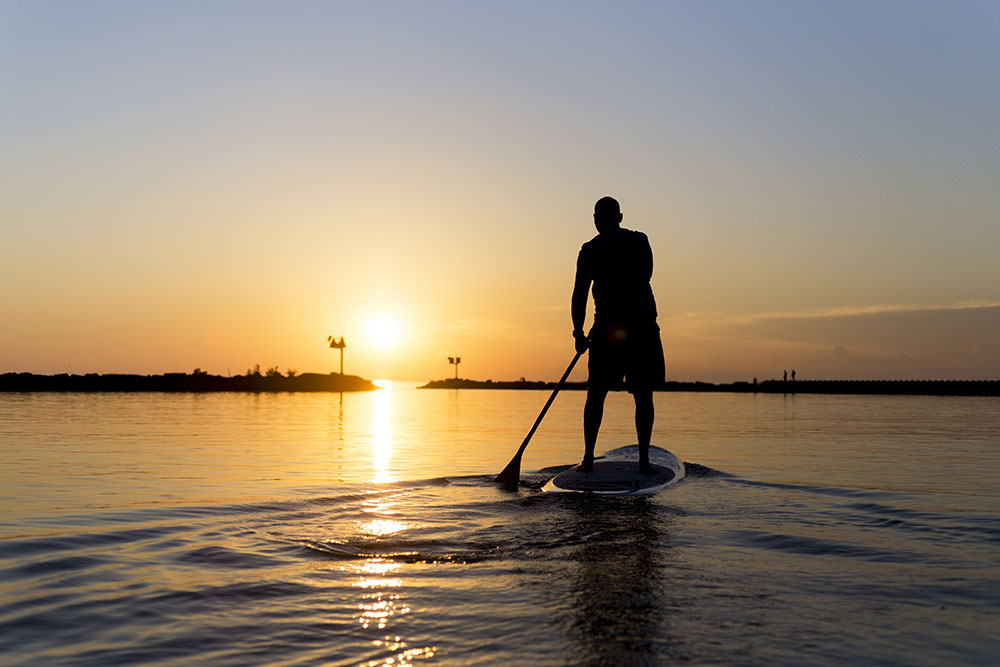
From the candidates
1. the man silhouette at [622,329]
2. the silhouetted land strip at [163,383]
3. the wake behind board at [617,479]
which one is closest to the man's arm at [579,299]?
the man silhouette at [622,329]

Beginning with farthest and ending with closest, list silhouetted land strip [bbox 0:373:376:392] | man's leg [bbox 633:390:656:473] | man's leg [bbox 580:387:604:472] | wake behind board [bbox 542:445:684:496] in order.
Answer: silhouetted land strip [bbox 0:373:376:392], man's leg [bbox 580:387:604:472], man's leg [bbox 633:390:656:473], wake behind board [bbox 542:445:684:496]

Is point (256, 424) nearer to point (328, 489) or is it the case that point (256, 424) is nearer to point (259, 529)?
point (328, 489)

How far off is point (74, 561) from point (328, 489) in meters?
3.62

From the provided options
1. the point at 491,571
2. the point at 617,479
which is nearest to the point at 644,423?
the point at 617,479

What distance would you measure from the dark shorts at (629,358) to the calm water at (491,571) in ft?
4.19

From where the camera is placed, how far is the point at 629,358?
7.75 metres

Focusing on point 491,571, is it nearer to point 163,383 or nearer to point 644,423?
point 644,423

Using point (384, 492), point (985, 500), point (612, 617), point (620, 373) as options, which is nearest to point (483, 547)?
point (612, 617)

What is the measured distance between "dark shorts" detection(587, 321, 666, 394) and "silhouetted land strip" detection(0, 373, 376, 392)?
7256 cm

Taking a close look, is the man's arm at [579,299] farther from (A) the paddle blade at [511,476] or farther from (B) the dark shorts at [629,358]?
(A) the paddle blade at [511,476]

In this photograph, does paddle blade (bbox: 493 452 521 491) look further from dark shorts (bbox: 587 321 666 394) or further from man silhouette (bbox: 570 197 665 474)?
dark shorts (bbox: 587 321 666 394)

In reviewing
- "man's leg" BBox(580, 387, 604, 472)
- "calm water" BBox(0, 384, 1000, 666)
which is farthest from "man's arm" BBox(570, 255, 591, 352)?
"calm water" BBox(0, 384, 1000, 666)

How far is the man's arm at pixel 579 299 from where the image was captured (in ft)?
26.3

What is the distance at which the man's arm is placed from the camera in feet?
26.3
